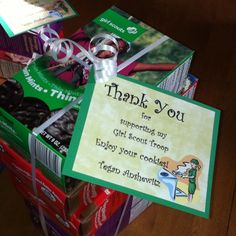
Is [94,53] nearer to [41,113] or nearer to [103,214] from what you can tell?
[41,113]

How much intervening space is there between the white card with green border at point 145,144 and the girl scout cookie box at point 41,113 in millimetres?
29

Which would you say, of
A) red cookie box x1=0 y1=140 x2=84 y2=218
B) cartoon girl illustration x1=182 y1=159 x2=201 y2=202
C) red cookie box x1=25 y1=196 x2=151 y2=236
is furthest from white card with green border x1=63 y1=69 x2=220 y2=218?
red cookie box x1=25 y1=196 x2=151 y2=236

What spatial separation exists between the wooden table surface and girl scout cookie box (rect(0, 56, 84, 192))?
1.40 ft

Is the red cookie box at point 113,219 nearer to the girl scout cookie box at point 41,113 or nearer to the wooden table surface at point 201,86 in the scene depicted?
the wooden table surface at point 201,86

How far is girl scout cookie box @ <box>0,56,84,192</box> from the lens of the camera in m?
0.56

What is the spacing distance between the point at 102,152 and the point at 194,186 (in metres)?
0.13

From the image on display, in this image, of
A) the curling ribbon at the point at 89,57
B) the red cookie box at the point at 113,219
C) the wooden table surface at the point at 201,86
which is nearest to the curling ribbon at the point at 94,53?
the curling ribbon at the point at 89,57

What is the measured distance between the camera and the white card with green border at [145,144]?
527mm

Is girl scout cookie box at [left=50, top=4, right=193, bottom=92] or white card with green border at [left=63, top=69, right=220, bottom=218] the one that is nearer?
white card with green border at [left=63, top=69, right=220, bottom=218]

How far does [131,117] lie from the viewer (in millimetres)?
566

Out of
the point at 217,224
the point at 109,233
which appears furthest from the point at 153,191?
the point at 217,224

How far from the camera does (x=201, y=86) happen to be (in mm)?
1218

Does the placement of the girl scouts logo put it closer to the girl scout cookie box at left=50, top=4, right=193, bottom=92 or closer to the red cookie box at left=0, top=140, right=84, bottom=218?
the girl scout cookie box at left=50, top=4, right=193, bottom=92

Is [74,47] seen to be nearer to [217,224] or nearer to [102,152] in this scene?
[102,152]
